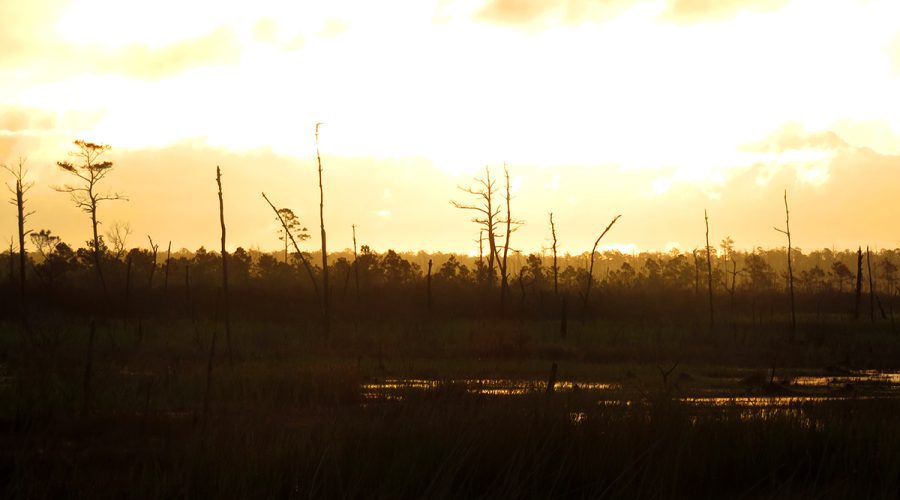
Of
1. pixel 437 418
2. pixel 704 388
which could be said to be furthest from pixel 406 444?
pixel 704 388

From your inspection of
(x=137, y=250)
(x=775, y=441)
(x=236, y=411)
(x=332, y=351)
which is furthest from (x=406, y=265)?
(x=775, y=441)

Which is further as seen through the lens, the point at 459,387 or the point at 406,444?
the point at 459,387

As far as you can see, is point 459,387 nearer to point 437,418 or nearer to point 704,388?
point 437,418

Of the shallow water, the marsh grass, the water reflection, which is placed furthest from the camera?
the shallow water

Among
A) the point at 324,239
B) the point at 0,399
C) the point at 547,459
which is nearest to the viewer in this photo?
the point at 547,459

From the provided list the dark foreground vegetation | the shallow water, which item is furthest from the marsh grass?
the shallow water

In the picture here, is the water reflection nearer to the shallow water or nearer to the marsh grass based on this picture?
the shallow water

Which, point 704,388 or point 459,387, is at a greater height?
point 459,387

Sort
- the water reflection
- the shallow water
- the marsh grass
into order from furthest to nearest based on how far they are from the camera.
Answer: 1. the shallow water
2. the water reflection
3. the marsh grass

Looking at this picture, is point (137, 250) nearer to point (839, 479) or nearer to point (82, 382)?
point (82, 382)

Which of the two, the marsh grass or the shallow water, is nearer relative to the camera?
the marsh grass

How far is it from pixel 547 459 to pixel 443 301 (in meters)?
47.6

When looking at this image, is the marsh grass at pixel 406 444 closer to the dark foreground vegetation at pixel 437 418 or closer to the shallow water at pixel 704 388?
the dark foreground vegetation at pixel 437 418

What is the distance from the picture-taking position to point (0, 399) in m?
15.9
